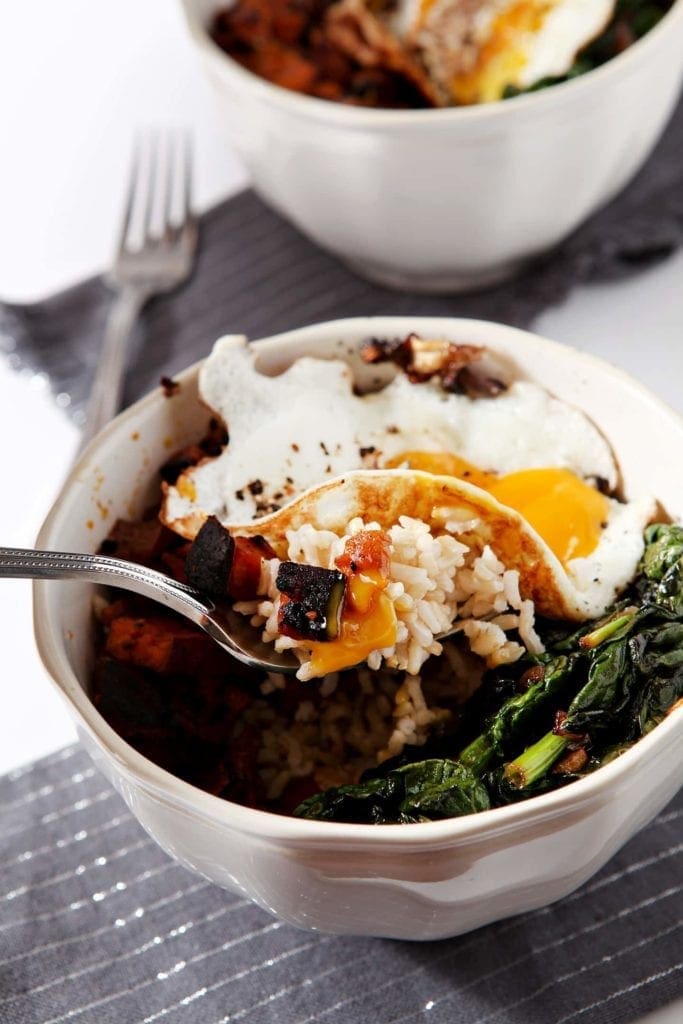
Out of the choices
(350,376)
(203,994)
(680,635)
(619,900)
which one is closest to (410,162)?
(350,376)

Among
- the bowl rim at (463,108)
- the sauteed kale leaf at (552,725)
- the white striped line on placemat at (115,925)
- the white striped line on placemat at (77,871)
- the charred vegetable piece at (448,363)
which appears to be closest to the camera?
the sauteed kale leaf at (552,725)

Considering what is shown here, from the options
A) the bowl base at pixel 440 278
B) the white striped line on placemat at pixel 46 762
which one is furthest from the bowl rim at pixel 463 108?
the white striped line on placemat at pixel 46 762

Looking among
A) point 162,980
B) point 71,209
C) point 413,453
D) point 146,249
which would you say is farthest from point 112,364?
point 162,980

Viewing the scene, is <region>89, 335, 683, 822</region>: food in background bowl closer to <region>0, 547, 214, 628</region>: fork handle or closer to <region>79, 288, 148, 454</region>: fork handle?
<region>0, 547, 214, 628</region>: fork handle

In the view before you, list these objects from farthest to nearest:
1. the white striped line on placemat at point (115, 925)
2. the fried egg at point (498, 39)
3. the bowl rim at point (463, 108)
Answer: the fried egg at point (498, 39), the bowl rim at point (463, 108), the white striped line on placemat at point (115, 925)

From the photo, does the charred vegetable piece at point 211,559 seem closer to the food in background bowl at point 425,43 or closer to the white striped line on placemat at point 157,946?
the white striped line on placemat at point 157,946

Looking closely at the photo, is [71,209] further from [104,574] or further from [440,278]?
[104,574]

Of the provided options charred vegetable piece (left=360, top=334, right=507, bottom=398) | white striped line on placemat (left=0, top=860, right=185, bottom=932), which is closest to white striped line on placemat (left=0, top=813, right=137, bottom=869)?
white striped line on placemat (left=0, top=860, right=185, bottom=932)
